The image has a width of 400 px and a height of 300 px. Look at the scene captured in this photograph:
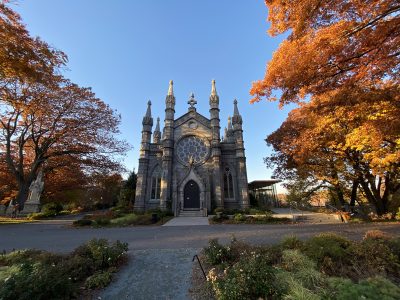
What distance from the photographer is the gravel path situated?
458cm

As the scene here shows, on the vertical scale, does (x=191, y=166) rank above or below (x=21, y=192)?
above

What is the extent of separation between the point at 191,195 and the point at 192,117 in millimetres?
11515

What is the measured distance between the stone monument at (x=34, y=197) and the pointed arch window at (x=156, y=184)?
1331cm

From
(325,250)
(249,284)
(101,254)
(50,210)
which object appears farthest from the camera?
(50,210)

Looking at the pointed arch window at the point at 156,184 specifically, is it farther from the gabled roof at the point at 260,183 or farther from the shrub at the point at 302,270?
the shrub at the point at 302,270

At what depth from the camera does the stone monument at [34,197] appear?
23.7m

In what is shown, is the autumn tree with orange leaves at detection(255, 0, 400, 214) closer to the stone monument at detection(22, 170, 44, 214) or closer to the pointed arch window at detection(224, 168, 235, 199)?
the pointed arch window at detection(224, 168, 235, 199)

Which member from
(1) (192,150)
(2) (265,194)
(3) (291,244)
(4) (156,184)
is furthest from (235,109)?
(3) (291,244)

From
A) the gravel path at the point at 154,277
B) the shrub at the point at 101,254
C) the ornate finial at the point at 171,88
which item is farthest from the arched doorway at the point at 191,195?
the shrub at the point at 101,254

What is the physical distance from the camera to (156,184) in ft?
90.7

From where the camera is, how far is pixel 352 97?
737cm

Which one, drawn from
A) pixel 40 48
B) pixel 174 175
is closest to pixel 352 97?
pixel 40 48

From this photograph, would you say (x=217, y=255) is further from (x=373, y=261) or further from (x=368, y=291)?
(x=373, y=261)

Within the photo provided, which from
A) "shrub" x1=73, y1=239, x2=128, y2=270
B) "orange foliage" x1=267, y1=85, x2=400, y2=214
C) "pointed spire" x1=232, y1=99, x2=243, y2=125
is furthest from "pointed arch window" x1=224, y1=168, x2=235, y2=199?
"shrub" x1=73, y1=239, x2=128, y2=270
